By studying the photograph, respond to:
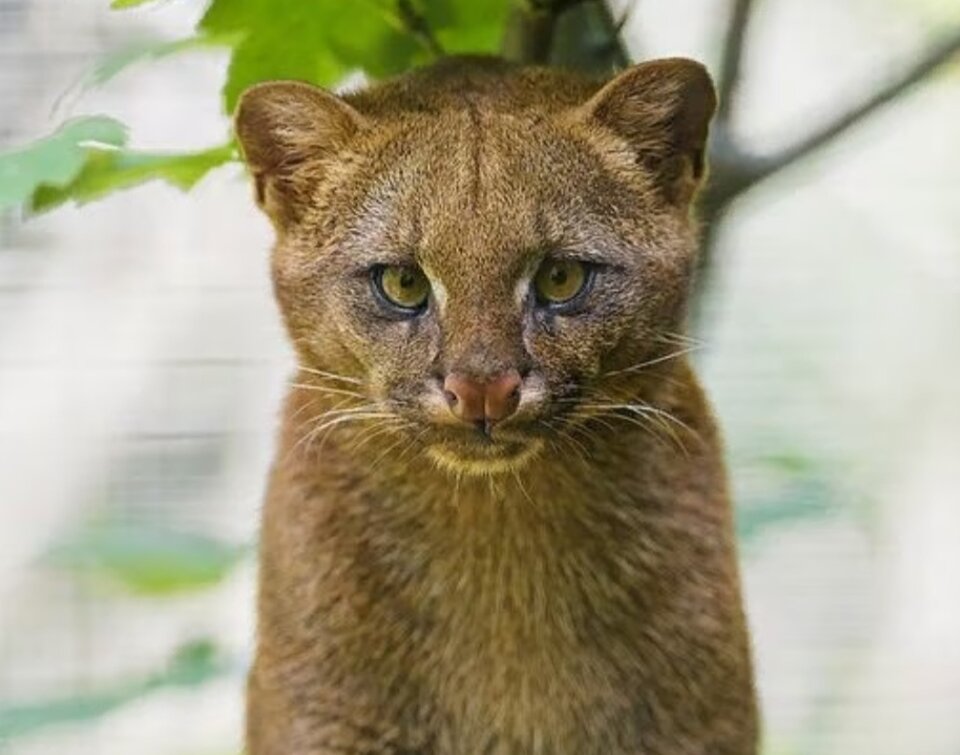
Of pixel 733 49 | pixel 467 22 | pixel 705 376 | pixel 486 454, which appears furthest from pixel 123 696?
pixel 705 376

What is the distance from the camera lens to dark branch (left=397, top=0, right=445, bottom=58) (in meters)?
2.24

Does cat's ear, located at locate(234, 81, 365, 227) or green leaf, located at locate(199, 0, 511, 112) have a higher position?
green leaf, located at locate(199, 0, 511, 112)

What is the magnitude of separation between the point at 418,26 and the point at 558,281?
0.37 m

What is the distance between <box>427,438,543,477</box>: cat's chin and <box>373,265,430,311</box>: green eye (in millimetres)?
150

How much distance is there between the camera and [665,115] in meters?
2.21

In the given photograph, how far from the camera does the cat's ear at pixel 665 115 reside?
2.16 metres

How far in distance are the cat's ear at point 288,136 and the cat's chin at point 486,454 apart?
1.14 feet

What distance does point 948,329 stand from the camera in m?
4.06

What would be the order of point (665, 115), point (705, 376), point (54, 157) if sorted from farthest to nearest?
point (705, 376), point (665, 115), point (54, 157)

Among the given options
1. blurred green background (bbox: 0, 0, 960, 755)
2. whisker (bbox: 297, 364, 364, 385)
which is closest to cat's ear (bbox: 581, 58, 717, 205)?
whisker (bbox: 297, 364, 364, 385)

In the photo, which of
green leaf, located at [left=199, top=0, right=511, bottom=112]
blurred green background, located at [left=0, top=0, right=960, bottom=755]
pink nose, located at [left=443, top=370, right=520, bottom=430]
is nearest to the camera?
pink nose, located at [left=443, top=370, right=520, bottom=430]

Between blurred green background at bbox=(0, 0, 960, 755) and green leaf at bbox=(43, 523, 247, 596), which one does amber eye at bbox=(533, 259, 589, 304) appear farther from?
blurred green background at bbox=(0, 0, 960, 755)

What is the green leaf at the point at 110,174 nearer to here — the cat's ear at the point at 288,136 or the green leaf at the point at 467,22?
the cat's ear at the point at 288,136

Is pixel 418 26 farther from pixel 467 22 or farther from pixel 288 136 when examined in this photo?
pixel 288 136
